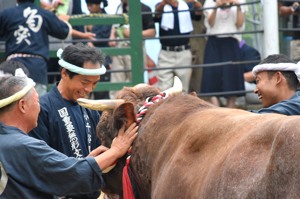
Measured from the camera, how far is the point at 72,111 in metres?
5.72

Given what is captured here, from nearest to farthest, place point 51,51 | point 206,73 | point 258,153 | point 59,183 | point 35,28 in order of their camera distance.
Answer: point 258,153 < point 59,183 < point 35,28 < point 51,51 < point 206,73

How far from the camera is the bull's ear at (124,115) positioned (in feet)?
15.5

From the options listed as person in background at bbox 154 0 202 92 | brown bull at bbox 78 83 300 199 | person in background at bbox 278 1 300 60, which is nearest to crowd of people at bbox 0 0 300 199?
brown bull at bbox 78 83 300 199

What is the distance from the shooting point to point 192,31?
11.0 metres

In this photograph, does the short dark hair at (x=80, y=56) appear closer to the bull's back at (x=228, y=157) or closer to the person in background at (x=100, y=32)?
the bull's back at (x=228, y=157)

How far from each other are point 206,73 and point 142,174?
19.0ft

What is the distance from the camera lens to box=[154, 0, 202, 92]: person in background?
10.3m

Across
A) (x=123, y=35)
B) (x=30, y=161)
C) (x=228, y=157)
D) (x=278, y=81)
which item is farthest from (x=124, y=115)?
(x=123, y=35)

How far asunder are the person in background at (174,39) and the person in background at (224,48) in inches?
9.2

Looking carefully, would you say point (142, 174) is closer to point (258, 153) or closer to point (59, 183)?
point (59, 183)

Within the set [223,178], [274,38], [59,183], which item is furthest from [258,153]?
[274,38]

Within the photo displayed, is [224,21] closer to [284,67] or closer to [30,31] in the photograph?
[30,31]

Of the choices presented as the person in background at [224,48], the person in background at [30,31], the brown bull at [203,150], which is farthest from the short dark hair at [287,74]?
the person in background at [224,48]

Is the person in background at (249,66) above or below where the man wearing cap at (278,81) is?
below
